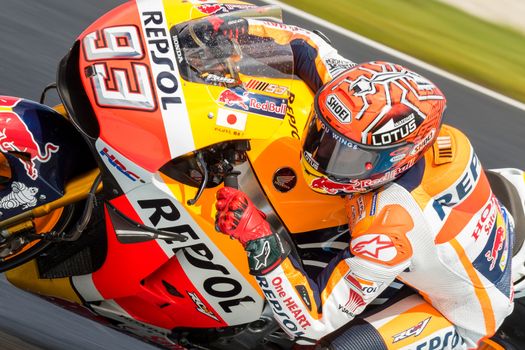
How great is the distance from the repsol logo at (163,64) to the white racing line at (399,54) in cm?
402

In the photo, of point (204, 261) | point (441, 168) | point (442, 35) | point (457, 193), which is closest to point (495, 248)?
point (457, 193)

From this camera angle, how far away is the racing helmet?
354 centimetres

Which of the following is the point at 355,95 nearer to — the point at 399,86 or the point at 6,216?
the point at 399,86

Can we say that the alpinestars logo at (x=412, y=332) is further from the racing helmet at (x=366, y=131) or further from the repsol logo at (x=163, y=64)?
the repsol logo at (x=163, y=64)

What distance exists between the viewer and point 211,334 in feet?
14.0

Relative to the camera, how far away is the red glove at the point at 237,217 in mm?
3459

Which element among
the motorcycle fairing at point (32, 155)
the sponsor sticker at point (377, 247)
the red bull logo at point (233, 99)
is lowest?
the sponsor sticker at point (377, 247)

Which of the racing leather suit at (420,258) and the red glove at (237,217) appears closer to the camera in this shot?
the red glove at (237,217)

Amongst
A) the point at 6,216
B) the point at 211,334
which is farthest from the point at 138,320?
the point at 6,216

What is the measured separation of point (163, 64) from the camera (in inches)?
131

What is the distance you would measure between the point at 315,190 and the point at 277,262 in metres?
0.35

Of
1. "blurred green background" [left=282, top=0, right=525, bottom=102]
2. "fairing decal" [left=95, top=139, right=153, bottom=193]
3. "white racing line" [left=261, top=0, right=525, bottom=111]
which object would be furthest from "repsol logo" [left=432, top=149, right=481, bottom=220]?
"blurred green background" [left=282, top=0, right=525, bottom=102]

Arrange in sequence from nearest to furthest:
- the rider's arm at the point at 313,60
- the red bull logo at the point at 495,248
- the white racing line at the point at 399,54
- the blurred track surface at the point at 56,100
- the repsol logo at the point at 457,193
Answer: the repsol logo at the point at 457,193 → the red bull logo at the point at 495,248 → the rider's arm at the point at 313,60 → the blurred track surface at the point at 56,100 → the white racing line at the point at 399,54

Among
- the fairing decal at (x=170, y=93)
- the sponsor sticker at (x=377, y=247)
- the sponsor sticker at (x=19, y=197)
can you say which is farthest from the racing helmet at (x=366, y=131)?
the sponsor sticker at (x=19, y=197)
